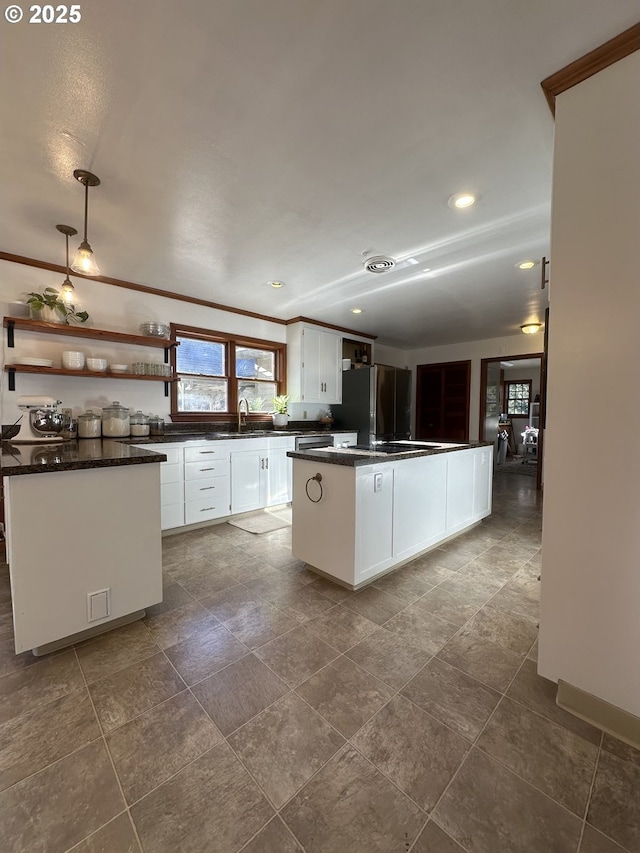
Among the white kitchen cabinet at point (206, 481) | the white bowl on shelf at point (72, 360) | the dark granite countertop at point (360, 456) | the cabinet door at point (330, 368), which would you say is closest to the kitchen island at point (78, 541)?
the dark granite countertop at point (360, 456)

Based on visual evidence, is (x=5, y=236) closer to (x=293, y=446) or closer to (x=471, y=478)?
(x=293, y=446)

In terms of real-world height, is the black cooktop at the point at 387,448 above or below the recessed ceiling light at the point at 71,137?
below

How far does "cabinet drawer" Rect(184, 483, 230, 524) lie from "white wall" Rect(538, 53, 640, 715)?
2978 millimetres

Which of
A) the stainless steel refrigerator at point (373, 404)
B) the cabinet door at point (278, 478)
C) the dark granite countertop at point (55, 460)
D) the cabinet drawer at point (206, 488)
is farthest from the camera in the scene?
the stainless steel refrigerator at point (373, 404)

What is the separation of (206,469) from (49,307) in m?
1.94

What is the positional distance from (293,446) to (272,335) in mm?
1620

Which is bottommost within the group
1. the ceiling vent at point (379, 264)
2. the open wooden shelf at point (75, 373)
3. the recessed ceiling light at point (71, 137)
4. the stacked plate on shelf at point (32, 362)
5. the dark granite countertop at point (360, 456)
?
the dark granite countertop at point (360, 456)

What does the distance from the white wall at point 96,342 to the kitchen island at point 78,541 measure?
57.1 inches

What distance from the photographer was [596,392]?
125cm

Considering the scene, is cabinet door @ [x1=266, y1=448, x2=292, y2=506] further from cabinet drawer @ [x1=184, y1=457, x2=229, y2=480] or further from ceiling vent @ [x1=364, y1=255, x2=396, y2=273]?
ceiling vent @ [x1=364, y1=255, x2=396, y2=273]

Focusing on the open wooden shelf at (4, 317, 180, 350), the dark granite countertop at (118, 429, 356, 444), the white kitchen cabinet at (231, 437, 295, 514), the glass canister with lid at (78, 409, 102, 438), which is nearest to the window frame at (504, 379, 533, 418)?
→ the dark granite countertop at (118, 429, 356, 444)

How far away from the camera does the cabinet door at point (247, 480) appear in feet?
12.4

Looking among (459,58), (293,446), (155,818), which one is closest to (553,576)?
(155,818)

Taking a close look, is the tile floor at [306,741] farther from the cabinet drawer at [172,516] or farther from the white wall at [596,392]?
the cabinet drawer at [172,516]
